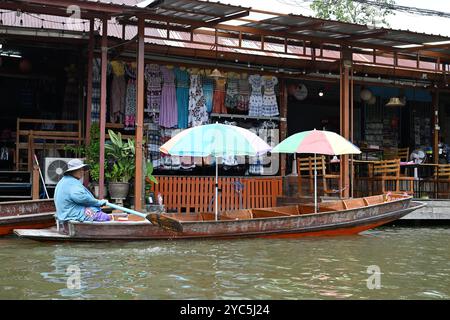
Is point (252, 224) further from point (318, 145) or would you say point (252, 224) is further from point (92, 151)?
point (92, 151)

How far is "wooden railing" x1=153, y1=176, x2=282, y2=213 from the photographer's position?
549 inches

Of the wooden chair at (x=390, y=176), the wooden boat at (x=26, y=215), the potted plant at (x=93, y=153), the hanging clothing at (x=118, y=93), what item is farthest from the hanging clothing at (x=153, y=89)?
the wooden chair at (x=390, y=176)

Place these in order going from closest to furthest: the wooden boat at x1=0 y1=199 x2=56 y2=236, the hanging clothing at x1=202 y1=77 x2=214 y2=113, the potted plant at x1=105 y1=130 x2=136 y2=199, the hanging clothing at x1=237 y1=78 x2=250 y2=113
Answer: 1. the wooden boat at x1=0 y1=199 x2=56 y2=236
2. the potted plant at x1=105 y1=130 x2=136 y2=199
3. the hanging clothing at x1=202 y1=77 x2=214 y2=113
4. the hanging clothing at x1=237 y1=78 x2=250 y2=113

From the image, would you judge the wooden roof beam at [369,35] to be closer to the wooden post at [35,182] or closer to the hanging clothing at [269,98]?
the hanging clothing at [269,98]

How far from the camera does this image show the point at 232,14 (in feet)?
39.3

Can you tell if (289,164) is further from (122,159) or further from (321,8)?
(321,8)

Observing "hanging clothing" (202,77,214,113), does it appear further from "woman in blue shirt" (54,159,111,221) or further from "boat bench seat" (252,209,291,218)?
"woman in blue shirt" (54,159,111,221)

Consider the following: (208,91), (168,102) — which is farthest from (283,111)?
(168,102)

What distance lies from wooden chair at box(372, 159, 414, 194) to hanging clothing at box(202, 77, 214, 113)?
4.40m

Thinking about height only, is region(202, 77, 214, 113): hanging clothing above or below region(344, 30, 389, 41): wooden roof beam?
below

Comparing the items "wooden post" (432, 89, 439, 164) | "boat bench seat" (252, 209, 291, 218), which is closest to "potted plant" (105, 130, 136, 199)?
"boat bench seat" (252, 209, 291, 218)

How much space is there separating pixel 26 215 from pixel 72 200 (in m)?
1.35

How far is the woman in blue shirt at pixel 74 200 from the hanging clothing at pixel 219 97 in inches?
242

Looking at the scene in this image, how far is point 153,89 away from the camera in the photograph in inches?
588
